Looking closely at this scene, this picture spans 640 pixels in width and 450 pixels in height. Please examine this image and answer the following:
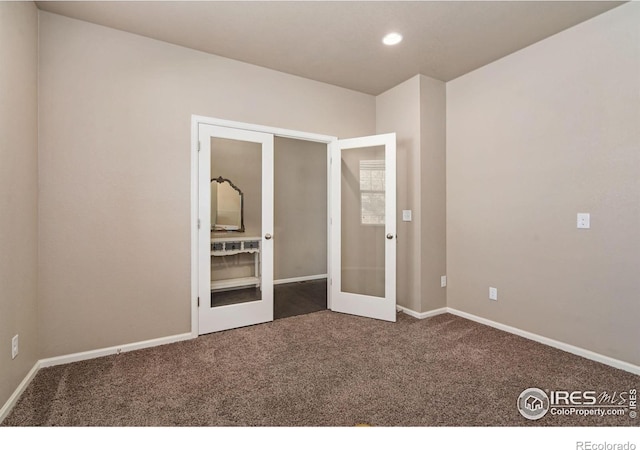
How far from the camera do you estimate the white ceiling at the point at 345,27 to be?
2295 millimetres

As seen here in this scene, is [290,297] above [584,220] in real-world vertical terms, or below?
below

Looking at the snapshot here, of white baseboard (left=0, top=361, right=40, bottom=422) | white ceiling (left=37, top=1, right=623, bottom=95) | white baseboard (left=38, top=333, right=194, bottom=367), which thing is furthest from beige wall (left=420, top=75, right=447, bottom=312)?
white baseboard (left=0, top=361, right=40, bottom=422)

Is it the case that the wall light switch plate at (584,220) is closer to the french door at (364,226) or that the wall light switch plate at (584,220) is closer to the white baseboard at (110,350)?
the french door at (364,226)

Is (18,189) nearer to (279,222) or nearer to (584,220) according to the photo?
(279,222)

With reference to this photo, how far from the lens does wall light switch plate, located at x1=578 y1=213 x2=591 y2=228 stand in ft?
8.16

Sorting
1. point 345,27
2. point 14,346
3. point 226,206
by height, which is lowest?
point 14,346

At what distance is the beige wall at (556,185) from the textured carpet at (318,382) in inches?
15.7

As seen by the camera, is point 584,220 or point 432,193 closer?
point 584,220

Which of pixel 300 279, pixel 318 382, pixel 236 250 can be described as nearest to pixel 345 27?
pixel 236 250

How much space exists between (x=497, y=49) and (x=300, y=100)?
6.71ft

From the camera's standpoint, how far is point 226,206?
341cm

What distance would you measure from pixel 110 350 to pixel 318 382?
5.99 feet

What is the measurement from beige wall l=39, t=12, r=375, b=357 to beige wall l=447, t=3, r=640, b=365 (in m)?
2.70

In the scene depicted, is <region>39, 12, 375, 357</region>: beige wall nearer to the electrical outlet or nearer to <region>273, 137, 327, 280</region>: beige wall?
the electrical outlet
